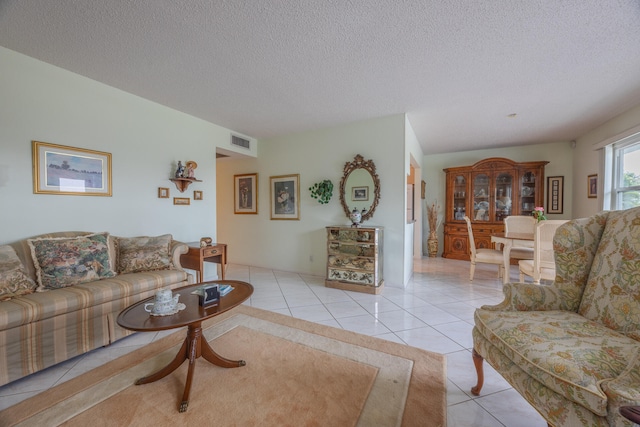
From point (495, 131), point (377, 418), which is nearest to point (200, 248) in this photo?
point (377, 418)

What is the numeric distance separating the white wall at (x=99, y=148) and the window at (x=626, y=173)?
5.79m

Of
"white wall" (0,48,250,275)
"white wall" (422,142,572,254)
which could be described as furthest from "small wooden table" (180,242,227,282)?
"white wall" (422,142,572,254)

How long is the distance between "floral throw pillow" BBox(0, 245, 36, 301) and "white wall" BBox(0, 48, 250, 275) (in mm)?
346

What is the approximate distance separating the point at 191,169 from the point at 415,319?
3.30 metres

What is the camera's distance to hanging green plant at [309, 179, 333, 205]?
3.81m

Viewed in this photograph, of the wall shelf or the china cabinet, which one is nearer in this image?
the wall shelf

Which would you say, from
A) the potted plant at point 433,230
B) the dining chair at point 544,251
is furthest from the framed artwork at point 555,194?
the dining chair at point 544,251

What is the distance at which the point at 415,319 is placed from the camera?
246 centimetres

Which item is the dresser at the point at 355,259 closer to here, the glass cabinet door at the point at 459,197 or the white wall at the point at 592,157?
the glass cabinet door at the point at 459,197

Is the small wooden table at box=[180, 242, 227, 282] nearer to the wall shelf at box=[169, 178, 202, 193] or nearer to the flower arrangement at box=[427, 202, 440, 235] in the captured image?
the wall shelf at box=[169, 178, 202, 193]

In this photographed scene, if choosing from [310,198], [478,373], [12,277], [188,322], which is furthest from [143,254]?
[478,373]

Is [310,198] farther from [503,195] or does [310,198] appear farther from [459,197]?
[503,195]

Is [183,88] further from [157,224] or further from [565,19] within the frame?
[565,19]

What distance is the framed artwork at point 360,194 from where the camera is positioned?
3621 millimetres
